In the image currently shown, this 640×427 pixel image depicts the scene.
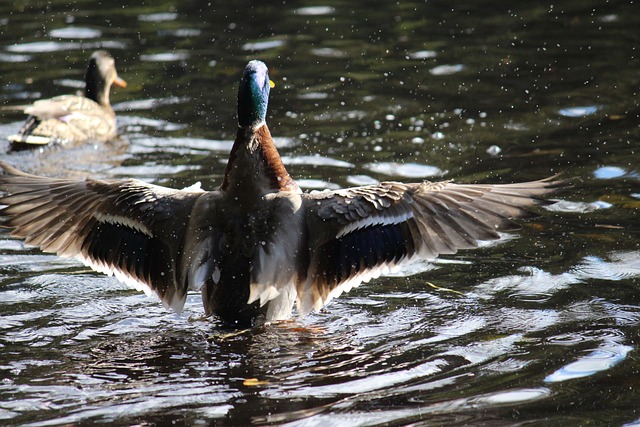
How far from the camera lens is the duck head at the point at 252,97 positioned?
6.19 metres

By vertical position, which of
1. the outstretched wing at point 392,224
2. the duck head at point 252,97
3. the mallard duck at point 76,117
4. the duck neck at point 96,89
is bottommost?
the outstretched wing at point 392,224

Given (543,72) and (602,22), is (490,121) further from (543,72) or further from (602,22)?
(602,22)

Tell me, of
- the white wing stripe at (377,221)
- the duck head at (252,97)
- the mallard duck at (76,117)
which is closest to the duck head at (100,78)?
the mallard duck at (76,117)

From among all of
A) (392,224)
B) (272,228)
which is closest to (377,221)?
(392,224)

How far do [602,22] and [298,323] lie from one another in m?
7.11

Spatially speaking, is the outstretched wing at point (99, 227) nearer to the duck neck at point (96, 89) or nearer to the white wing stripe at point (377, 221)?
the white wing stripe at point (377, 221)

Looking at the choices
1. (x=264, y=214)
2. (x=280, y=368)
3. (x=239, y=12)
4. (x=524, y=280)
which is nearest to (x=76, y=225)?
(x=264, y=214)

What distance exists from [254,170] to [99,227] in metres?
1.08

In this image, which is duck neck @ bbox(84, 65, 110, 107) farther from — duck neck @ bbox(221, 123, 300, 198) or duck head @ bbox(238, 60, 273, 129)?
duck neck @ bbox(221, 123, 300, 198)

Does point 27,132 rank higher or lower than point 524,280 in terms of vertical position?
higher

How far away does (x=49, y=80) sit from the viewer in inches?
449

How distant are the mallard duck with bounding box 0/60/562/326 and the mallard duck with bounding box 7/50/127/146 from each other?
3.41 meters

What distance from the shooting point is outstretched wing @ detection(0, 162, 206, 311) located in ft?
20.3

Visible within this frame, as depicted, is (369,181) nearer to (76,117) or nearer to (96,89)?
(76,117)
